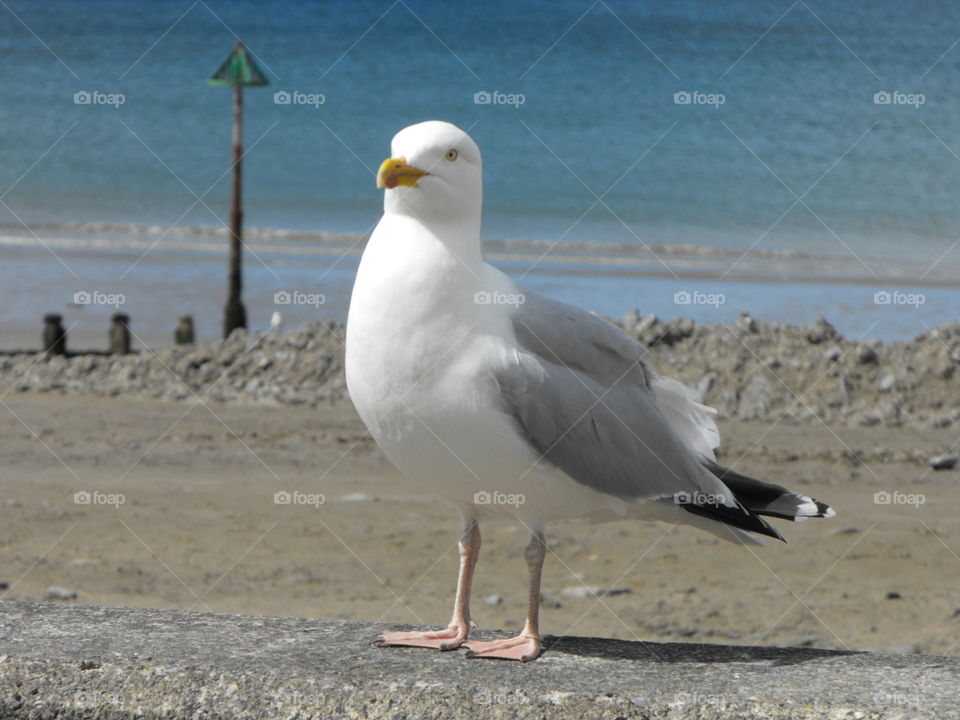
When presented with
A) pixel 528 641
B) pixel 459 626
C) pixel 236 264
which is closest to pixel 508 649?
pixel 528 641

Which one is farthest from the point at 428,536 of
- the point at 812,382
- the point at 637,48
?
the point at 637,48

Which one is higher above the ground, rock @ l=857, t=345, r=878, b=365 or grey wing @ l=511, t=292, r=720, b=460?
rock @ l=857, t=345, r=878, b=365

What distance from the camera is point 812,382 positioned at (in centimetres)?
1079

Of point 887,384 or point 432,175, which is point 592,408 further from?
point 887,384

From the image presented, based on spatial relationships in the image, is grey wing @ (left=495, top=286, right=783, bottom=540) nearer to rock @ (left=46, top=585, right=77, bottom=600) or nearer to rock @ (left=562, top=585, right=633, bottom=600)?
rock @ (left=562, top=585, right=633, bottom=600)

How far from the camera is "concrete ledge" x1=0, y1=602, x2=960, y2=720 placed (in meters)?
2.87

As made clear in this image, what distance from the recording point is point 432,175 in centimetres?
330

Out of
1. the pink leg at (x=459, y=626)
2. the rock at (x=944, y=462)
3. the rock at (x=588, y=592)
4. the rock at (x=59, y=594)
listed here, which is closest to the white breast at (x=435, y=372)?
the pink leg at (x=459, y=626)

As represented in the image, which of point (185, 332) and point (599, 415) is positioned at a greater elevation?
point (185, 332)

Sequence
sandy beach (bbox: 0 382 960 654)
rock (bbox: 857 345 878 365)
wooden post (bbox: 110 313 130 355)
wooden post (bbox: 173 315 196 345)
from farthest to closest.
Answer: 1. wooden post (bbox: 173 315 196 345)
2. wooden post (bbox: 110 313 130 355)
3. rock (bbox: 857 345 878 365)
4. sandy beach (bbox: 0 382 960 654)

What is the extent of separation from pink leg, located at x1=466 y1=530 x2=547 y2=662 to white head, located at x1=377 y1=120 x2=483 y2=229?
935 millimetres

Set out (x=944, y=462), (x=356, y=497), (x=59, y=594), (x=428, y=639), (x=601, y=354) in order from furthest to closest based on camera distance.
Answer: (x=944, y=462)
(x=356, y=497)
(x=59, y=594)
(x=601, y=354)
(x=428, y=639)

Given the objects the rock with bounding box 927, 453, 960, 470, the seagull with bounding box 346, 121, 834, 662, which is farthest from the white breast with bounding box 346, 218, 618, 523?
the rock with bounding box 927, 453, 960, 470

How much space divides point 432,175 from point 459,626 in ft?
4.15
